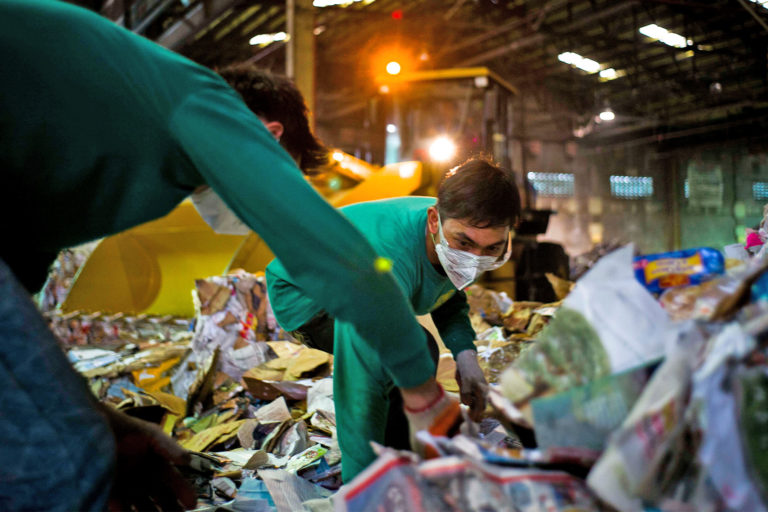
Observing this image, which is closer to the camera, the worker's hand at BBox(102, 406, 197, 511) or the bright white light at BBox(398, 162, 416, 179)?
the worker's hand at BBox(102, 406, 197, 511)

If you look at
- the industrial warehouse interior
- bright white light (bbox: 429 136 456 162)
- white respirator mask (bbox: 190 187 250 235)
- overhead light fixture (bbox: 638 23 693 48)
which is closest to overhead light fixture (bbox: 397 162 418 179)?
bright white light (bbox: 429 136 456 162)

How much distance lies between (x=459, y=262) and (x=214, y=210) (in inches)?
30.8

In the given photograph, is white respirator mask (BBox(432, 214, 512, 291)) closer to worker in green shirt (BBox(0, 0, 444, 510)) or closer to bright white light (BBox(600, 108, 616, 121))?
worker in green shirt (BBox(0, 0, 444, 510))

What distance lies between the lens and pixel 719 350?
2.42 feet

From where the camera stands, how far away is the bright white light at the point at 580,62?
11070 mm

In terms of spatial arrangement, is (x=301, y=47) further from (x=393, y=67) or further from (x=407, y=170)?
(x=407, y=170)

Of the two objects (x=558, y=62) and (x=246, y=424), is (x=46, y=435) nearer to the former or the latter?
(x=246, y=424)

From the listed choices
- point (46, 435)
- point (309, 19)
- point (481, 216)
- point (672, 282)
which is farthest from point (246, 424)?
point (309, 19)

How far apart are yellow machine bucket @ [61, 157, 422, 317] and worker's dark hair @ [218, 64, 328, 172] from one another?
3.40 metres

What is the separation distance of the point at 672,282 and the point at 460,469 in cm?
50

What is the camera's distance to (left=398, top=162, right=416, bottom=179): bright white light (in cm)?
502

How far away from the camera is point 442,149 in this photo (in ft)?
19.6

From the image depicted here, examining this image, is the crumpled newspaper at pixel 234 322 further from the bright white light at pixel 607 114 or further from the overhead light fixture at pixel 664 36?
the bright white light at pixel 607 114

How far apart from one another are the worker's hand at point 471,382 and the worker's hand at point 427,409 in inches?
21.5
